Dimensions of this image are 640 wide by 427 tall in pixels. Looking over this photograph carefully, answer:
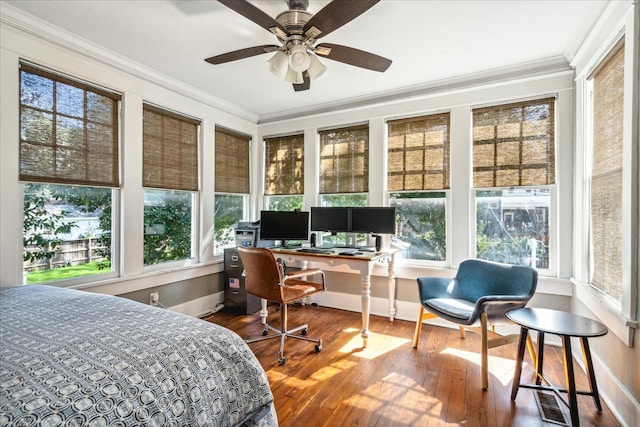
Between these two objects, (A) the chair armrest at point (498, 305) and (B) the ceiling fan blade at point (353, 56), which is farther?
(A) the chair armrest at point (498, 305)

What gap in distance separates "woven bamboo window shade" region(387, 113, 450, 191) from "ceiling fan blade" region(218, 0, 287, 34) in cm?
208

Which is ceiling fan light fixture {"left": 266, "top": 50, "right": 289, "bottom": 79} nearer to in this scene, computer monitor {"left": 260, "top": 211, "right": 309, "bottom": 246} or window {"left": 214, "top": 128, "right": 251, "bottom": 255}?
computer monitor {"left": 260, "top": 211, "right": 309, "bottom": 246}

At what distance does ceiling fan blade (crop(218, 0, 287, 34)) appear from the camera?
153cm

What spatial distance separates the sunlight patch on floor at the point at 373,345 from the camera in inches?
104

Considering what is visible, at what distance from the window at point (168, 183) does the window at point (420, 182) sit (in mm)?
2339

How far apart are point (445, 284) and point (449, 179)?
1.15 meters

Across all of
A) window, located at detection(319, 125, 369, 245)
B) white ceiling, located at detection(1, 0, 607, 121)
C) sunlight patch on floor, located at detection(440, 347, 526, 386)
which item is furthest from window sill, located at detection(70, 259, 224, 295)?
sunlight patch on floor, located at detection(440, 347, 526, 386)

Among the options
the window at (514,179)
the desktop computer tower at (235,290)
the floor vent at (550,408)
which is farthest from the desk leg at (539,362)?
the desktop computer tower at (235,290)

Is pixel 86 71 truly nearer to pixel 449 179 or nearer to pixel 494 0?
pixel 494 0

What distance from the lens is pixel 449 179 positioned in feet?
10.8

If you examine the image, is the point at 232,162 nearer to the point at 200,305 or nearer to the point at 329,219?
the point at 329,219

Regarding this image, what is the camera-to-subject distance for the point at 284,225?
3730 mm

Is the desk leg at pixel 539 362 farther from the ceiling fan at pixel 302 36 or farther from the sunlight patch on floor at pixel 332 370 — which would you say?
the ceiling fan at pixel 302 36

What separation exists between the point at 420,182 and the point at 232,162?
2426 mm
